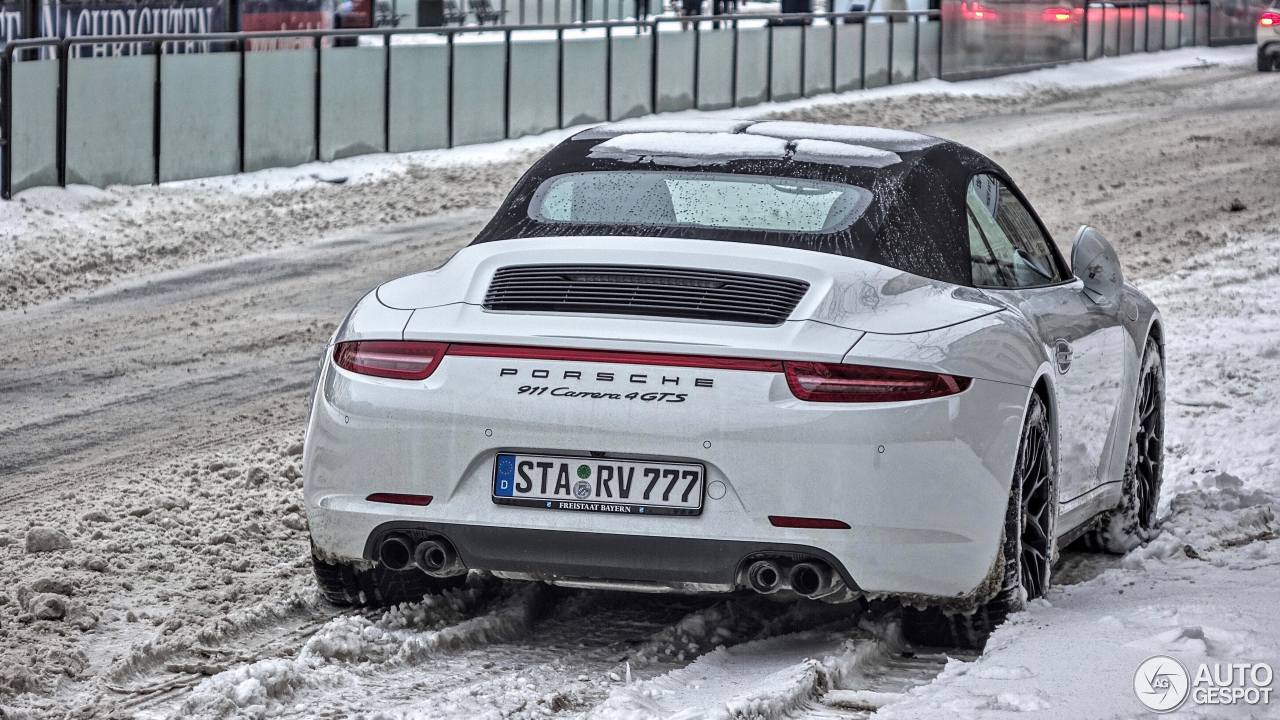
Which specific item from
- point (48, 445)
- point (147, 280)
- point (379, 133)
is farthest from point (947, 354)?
point (379, 133)

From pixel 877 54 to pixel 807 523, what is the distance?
92.8 ft

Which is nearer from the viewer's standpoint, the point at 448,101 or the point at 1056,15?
the point at 448,101

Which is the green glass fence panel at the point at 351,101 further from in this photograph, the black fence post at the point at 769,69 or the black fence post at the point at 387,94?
the black fence post at the point at 769,69

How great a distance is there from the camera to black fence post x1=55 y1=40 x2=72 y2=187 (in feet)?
53.1

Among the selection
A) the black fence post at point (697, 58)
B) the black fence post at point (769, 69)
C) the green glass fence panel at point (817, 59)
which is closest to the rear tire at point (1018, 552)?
the black fence post at point (697, 58)

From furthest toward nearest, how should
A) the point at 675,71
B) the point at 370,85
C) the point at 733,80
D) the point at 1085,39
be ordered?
the point at 1085,39, the point at 733,80, the point at 675,71, the point at 370,85

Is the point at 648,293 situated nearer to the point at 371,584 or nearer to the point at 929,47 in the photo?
→ the point at 371,584

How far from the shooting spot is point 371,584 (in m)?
5.33

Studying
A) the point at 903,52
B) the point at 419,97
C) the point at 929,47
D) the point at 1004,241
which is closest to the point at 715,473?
the point at 1004,241

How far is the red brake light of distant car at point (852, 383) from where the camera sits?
4.63m

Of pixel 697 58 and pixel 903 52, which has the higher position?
pixel 903 52

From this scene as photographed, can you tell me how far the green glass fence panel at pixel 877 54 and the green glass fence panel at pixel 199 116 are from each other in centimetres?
1546

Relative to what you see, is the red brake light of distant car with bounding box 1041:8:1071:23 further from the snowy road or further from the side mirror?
the side mirror

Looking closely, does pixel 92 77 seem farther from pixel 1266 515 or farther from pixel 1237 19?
pixel 1237 19
